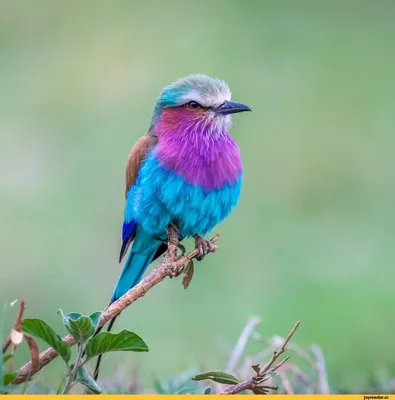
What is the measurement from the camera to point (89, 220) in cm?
462

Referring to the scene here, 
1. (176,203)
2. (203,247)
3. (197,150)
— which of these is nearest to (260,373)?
(203,247)

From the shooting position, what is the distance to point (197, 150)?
258cm

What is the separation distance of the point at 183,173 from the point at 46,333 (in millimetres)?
1041

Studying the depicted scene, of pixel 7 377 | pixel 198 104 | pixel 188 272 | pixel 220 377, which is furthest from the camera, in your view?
pixel 198 104

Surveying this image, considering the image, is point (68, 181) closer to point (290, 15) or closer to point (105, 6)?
point (105, 6)

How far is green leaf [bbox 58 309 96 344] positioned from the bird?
34.5 inches

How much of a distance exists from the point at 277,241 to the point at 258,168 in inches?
21.2

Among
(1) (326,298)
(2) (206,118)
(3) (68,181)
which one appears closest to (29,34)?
(3) (68,181)

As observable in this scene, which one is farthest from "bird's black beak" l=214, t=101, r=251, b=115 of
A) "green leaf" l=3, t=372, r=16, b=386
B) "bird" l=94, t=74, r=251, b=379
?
"green leaf" l=3, t=372, r=16, b=386

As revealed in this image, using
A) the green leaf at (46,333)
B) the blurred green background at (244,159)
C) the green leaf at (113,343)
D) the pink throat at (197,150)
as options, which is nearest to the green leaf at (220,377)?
the green leaf at (113,343)

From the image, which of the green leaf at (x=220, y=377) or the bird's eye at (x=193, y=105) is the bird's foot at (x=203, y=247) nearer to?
the bird's eye at (x=193, y=105)

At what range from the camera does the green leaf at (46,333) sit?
1.56 m

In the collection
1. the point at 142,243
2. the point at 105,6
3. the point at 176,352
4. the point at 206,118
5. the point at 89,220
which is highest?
the point at 105,6

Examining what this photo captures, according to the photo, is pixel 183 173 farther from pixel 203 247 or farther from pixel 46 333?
pixel 46 333
